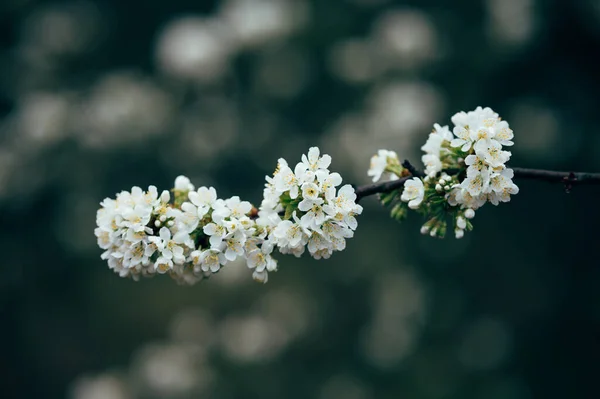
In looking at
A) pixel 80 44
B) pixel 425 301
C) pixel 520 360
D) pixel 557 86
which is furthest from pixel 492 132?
pixel 80 44

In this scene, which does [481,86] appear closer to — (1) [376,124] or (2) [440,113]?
(2) [440,113]

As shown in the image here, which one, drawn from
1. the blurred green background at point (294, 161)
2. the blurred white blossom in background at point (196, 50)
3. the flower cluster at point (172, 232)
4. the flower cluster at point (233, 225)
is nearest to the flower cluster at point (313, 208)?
the flower cluster at point (233, 225)

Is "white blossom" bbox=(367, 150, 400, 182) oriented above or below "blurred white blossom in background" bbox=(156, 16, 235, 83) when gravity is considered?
below

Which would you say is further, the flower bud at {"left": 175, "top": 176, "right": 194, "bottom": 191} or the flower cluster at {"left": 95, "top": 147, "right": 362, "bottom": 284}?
the flower bud at {"left": 175, "top": 176, "right": 194, "bottom": 191}

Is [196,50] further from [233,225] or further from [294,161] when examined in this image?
[233,225]

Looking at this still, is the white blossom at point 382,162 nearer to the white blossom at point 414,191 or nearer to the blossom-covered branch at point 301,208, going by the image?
the blossom-covered branch at point 301,208

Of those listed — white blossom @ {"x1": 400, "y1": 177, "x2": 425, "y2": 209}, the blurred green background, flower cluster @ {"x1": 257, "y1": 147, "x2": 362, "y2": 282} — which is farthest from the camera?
the blurred green background

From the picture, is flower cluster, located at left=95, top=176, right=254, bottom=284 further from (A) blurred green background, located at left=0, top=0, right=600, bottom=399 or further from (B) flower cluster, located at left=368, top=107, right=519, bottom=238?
(A) blurred green background, located at left=0, top=0, right=600, bottom=399

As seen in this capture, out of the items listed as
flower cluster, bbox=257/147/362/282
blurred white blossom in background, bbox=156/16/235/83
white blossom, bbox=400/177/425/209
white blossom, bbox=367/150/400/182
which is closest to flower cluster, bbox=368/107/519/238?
white blossom, bbox=400/177/425/209
